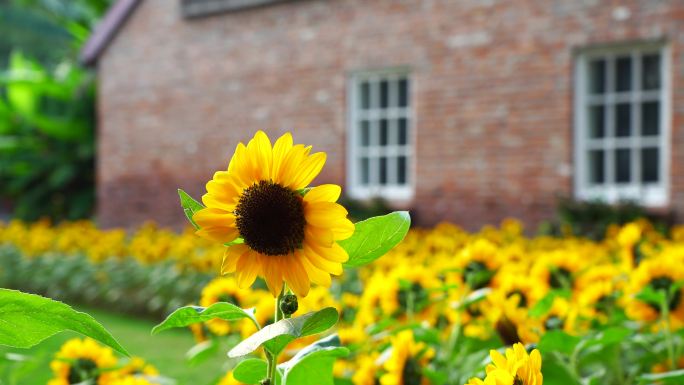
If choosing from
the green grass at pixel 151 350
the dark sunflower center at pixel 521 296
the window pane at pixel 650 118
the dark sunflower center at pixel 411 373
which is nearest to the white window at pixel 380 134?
the window pane at pixel 650 118

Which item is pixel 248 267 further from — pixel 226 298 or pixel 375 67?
pixel 375 67

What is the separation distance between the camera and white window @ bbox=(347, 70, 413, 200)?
978 centimetres

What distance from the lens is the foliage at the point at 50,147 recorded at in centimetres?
1455

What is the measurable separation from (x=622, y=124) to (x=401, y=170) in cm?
234

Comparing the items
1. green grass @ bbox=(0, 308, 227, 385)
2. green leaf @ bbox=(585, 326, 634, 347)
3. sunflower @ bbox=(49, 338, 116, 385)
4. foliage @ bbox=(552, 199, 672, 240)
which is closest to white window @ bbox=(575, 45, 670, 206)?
foliage @ bbox=(552, 199, 672, 240)

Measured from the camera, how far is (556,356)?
1637 mm

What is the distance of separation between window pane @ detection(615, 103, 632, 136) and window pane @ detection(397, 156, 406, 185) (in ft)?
7.43

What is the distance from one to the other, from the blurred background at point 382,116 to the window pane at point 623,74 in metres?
0.01

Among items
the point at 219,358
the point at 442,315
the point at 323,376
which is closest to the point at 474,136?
the point at 219,358

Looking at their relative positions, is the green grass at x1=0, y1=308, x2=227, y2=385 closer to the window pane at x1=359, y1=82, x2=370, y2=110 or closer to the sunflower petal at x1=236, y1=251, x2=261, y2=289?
the sunflower petal at x1=236, y1=251, x2=261, y2=289

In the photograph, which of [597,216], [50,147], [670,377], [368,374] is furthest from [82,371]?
[50,147]

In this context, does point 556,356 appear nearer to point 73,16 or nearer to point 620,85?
point 620,85

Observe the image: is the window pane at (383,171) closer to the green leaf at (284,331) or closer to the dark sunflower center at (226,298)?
the dark sunflower center at (226,298)

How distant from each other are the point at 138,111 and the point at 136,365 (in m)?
10.3
